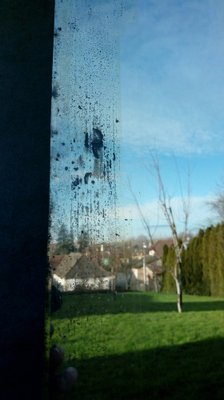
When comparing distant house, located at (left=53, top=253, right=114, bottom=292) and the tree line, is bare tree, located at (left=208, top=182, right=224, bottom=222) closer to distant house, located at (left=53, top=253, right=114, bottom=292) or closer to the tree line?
the tree line

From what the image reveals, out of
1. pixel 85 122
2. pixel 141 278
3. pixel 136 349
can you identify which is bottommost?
pixel 136 349

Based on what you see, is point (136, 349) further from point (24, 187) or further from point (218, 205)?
point (218, 205)

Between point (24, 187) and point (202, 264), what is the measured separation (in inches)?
177

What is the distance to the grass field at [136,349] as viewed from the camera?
32 cm

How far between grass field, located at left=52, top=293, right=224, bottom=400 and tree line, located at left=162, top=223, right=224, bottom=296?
1445 millimetres

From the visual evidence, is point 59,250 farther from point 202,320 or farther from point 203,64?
point 202,320

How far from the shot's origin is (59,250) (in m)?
0.30

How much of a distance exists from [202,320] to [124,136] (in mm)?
2483

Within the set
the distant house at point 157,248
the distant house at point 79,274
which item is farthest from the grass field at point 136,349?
the distant house at point 157,248

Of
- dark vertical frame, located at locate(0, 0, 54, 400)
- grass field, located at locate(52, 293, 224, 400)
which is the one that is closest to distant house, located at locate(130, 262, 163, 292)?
grass field, located at locate(52, 293, 224, 400)

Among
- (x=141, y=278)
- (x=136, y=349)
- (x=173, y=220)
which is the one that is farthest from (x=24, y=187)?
(x=173, y=220)

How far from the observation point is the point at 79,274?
31cm

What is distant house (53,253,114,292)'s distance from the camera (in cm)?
30

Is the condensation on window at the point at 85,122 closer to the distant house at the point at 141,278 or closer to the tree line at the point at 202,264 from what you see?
the distant house at the point at 141,278
